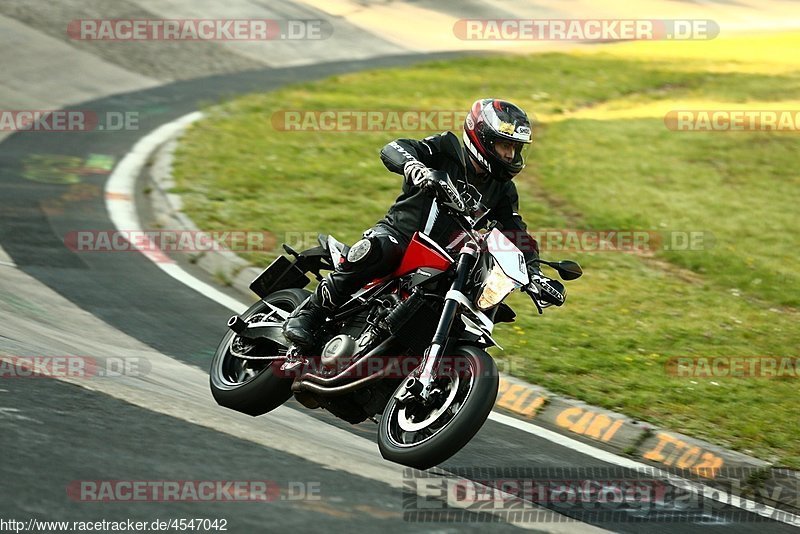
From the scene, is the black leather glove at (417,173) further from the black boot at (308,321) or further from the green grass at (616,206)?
the green grass at (616,206)

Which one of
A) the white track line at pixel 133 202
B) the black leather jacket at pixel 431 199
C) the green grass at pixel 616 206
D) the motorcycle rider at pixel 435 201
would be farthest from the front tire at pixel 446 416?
the white track line at pixel 133 202

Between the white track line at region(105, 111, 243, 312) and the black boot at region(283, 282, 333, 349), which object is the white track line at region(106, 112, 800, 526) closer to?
the white track line at region(105, 111, 243, 312)

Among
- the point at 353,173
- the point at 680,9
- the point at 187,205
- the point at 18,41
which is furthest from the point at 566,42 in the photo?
the point at 187,205

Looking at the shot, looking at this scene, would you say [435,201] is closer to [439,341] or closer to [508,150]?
[508,150]

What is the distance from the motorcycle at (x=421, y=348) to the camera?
5895 millimetres

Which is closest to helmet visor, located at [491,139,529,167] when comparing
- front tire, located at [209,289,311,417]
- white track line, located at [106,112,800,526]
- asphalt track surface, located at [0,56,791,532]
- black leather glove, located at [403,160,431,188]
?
black leather glove, located at [403,160,431,188]

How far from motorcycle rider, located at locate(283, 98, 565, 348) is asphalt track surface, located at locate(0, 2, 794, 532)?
2.67 feet

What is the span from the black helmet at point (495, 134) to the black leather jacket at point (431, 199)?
131mm

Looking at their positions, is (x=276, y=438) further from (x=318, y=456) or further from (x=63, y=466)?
(x=63, y=466)

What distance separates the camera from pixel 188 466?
18.3 ft

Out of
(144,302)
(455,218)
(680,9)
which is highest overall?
(680,9)

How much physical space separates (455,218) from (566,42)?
85.0 ft

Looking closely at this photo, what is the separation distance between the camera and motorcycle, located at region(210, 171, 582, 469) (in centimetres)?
589

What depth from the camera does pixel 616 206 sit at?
46.8ft
